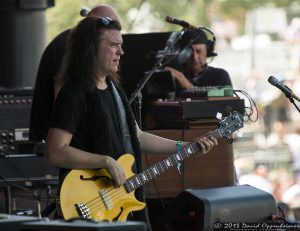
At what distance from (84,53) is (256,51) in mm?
11546

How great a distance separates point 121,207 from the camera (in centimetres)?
630

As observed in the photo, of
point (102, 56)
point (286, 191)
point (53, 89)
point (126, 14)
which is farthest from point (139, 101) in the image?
point (126, 14)

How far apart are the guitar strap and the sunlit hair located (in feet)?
0.65

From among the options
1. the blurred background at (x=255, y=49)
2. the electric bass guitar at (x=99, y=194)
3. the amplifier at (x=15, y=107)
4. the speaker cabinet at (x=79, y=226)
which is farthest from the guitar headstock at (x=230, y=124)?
the blurred background at (x=255, y=49)

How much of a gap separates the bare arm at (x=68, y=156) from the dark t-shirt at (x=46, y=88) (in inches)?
64.8

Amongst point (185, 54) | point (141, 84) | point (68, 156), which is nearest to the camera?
point (68, 156)

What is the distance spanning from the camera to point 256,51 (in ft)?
57.7

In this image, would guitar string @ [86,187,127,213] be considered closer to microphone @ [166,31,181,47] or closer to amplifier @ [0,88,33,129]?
microphone @ [166,31,181,47]

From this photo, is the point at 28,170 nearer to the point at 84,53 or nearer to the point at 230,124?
the point at 230,124

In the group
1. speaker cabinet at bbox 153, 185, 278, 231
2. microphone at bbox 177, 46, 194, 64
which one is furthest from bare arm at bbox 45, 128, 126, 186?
microphone at bbox 177, 46, 194, 64

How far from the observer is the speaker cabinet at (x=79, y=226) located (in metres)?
4.41

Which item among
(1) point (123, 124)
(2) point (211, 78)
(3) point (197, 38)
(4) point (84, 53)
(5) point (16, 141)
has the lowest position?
(5) point (16, 141)

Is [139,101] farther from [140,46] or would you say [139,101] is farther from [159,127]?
[140,46]

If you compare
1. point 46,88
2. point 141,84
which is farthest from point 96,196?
point 46,88
